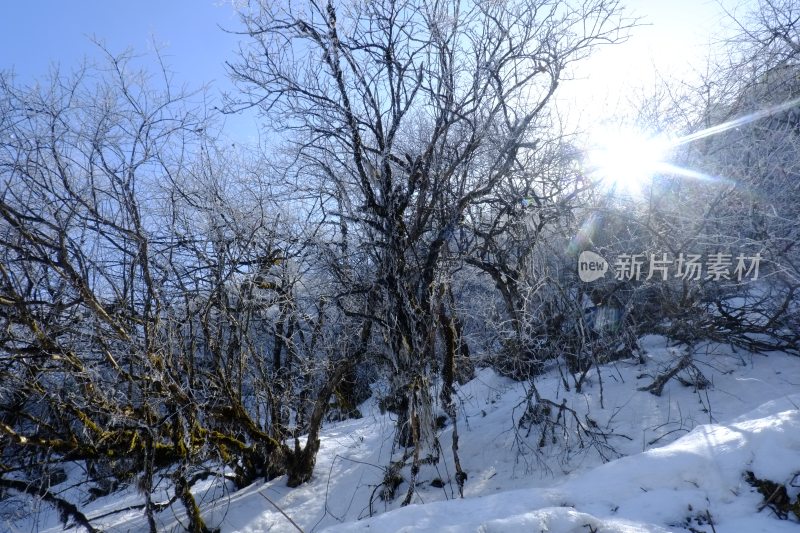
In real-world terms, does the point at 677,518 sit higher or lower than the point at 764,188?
lower

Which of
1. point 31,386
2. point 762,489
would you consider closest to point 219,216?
point 31,386

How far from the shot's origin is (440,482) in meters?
5.65

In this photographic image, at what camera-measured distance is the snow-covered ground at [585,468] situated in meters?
3.12

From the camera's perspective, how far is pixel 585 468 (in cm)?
529

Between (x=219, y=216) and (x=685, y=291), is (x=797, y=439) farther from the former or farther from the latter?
(x=219, y=216)

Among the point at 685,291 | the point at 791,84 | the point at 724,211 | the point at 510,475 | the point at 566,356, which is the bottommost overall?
the point at 510,475

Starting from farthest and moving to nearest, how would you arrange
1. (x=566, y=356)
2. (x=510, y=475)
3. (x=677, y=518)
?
(x=566, y=356), (x=510, y=475), (x=677, y=518)

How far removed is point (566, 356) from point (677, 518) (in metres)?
4.73

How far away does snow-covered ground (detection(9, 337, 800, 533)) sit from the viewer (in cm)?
312

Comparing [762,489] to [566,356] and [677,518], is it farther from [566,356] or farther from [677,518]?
[566,356]

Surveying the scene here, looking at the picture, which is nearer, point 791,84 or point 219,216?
point 219,216

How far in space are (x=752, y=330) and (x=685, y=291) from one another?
103 centimetres

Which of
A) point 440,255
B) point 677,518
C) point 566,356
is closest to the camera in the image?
point 677,518

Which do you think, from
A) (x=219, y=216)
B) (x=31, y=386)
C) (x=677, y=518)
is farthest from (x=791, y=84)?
(x=31, y=386)
